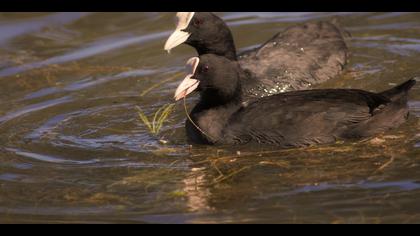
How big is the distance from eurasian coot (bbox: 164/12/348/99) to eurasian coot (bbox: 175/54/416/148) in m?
1.08

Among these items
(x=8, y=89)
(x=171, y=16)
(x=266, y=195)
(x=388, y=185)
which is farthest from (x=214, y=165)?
(x=171, y=16)

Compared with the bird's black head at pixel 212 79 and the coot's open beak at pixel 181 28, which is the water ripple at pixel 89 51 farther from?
the bird's black head at pixel 212 79

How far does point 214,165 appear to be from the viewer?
6473 mm

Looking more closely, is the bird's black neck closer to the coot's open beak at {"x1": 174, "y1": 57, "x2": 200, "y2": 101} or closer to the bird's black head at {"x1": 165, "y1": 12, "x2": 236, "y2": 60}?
the bird's black head at {"x1": 165, "y1": 12, "x2": 236, "y2": 60}

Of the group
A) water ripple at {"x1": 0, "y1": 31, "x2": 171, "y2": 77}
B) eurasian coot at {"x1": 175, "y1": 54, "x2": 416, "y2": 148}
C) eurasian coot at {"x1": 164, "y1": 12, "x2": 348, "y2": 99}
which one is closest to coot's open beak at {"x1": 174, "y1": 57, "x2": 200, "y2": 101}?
eurasian coot at {"x1": 175, "y1": 54, "x2": 416, "y2": 148}

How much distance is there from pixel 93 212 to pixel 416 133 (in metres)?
2.48

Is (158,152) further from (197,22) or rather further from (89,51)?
(89,51)

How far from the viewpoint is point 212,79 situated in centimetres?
681

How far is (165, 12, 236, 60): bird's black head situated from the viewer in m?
7.95

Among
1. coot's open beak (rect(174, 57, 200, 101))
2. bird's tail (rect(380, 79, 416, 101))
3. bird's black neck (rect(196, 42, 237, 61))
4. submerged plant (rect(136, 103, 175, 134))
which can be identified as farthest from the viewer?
bird's black neck (rect(196, 42, 237, 61))

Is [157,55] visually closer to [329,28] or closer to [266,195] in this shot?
[329,28]

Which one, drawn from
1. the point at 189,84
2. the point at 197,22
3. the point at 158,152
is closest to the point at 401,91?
the point at 189,84

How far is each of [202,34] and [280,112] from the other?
1.63m

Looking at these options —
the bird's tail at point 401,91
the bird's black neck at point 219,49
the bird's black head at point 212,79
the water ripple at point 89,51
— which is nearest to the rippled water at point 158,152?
the water ripple at point 89,51
